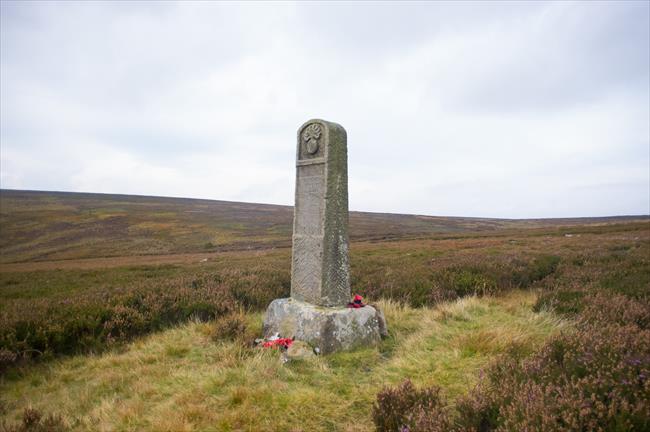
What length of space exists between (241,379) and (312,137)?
3.98 metres

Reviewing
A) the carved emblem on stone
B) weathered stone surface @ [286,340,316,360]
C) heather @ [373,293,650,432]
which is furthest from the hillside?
heather @ [373,293,650,432]

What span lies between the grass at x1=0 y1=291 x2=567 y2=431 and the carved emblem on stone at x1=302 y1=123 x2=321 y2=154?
337 cm

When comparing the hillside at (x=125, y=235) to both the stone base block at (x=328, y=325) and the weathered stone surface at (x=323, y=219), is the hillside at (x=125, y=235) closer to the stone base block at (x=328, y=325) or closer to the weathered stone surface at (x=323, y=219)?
the weathered stone surface at (x=323, y=219)

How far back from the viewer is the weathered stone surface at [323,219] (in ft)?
20.0

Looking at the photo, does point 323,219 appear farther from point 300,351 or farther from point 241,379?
point 241,379

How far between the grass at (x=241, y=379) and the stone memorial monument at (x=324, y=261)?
47cm

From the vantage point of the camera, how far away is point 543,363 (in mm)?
3732

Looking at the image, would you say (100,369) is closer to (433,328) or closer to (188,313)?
(188,313)

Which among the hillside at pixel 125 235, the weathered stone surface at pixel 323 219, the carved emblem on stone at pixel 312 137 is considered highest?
the carved emblem on stone at pixel 312 137

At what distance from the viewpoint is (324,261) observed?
6.08m

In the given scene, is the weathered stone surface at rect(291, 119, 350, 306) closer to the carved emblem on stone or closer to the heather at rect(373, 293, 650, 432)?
the carved emblem on stone

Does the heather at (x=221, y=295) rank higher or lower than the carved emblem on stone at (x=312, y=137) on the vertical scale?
lower

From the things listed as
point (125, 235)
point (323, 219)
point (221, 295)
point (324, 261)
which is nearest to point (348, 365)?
point (324, 261)

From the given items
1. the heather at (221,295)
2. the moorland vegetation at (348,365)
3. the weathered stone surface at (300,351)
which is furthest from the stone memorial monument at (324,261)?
the heather at (221,295)
